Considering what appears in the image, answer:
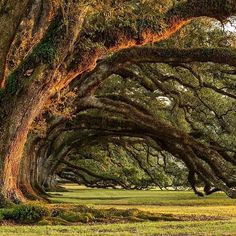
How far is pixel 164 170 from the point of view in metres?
37.5

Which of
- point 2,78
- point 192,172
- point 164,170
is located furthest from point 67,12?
point 164,170

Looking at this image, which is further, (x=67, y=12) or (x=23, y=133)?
(x=23, y=133)

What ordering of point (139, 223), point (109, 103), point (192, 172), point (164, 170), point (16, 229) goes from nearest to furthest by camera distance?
point (16, 229) < point (139, 223) < point (109, 103) < point (192, 172) < point (164, 170)

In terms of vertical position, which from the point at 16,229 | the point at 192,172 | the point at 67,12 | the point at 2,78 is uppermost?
the point at 67,12

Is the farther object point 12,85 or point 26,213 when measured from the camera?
point 12,85

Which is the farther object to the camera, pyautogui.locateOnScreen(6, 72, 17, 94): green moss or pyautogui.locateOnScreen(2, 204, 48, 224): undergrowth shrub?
pyautogui.locateOnScreen(6, 72, 17, 94): green moss

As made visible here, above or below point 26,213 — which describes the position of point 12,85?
above

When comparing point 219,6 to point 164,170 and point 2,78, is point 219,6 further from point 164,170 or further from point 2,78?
point 164,170

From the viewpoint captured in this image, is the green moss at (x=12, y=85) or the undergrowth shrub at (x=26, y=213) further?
the green moss at (x=12, y=85)

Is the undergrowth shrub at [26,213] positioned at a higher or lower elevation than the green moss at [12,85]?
lower

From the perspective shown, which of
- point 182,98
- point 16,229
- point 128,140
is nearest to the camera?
point 16,229

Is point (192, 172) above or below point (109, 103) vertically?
below

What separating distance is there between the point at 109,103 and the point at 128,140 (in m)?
12.9

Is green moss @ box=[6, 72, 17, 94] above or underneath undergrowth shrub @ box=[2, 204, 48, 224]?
above
